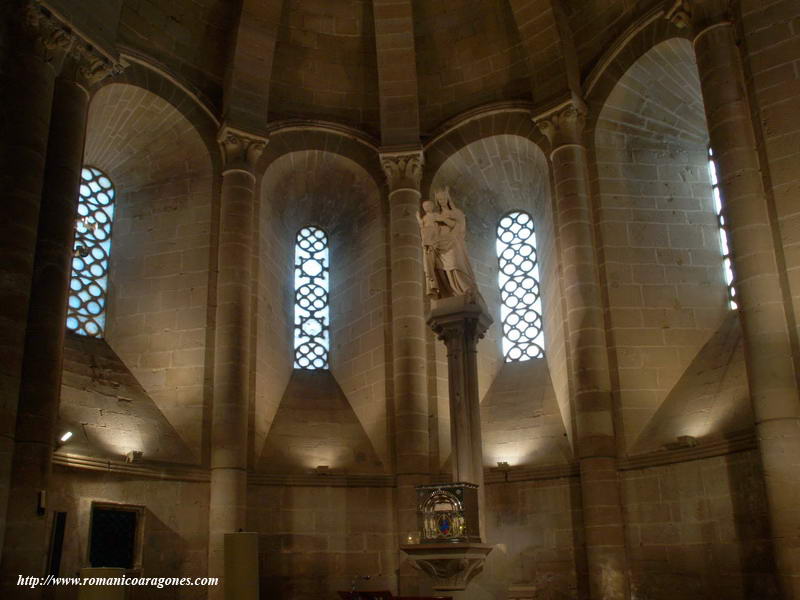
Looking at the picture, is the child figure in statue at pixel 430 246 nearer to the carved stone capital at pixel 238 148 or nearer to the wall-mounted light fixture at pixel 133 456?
the carved stone capital at pixel 238 148

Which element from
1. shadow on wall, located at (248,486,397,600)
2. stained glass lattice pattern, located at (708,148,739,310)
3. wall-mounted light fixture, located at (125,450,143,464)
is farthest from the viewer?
stained glass lattice pattern, located at (708,148,739,310)

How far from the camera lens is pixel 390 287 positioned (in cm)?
1795

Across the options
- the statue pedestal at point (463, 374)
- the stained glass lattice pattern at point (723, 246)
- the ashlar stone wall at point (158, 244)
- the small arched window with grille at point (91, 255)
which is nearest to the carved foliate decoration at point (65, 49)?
the ashlar stone wall at point (158, 244)

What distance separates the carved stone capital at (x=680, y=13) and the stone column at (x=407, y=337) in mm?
5384

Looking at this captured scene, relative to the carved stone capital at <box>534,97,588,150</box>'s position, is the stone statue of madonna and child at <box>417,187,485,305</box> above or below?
below

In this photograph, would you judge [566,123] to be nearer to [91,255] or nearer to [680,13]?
[680,13]

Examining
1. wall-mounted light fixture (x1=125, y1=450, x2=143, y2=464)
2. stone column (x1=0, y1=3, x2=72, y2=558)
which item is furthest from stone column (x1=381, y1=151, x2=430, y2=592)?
stone column (x1=0, y1=3, x2=72, y2=558)

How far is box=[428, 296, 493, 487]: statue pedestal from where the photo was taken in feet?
43.2

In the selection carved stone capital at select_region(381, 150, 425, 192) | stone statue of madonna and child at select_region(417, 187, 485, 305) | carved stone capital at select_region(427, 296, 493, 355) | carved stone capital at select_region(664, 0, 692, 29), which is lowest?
carved stone capital at select_region(427, 296, 493, 355)

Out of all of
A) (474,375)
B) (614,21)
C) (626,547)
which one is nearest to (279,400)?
(474,375)

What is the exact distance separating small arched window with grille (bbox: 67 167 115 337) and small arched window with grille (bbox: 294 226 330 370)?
3.82 m

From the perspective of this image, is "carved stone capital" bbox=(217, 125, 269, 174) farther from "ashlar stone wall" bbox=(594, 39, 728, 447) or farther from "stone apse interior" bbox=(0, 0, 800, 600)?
"ashlar stone wall" bbox=(594, 39, 728, 447)

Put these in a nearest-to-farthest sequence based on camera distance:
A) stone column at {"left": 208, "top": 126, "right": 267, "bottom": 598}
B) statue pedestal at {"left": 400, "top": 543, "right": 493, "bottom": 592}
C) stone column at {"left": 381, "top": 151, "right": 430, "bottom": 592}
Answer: statue pedestal at {"left": 400, "top": 543, "right": 493, "bottom": 592} → stone column at {"left": 208, "top": 126, "right": 267, "bottom": 598} → stone column at {"left": 381, "top": 151, "right": 430, "bottom": 592}

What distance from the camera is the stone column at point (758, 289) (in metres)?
11.3
